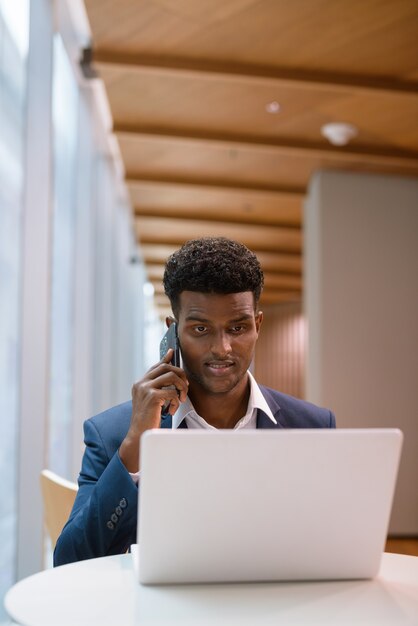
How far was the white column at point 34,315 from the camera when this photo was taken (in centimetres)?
391

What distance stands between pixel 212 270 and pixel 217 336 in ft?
0.54

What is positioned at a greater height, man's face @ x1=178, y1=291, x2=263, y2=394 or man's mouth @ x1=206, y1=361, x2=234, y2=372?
man's face @ x1=178, y1=291, x2=263, y2=394

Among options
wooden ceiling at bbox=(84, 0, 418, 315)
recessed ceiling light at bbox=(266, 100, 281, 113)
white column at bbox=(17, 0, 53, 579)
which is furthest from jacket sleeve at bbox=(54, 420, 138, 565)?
recessed ceiling light at bbox=(266, 100, 281, 113)

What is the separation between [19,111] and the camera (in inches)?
148

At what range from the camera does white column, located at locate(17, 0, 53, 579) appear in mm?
3914

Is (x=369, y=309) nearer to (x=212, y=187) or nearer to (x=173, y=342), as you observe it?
(x=212, y=187)

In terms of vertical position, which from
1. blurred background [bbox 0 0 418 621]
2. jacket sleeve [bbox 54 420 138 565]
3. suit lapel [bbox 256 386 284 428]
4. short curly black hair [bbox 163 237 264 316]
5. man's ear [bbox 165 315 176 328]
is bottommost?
jacket sleeve [bbox 54 420 138 565]

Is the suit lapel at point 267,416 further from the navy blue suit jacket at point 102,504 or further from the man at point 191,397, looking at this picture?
the navy blue suit jacket at point 102,504

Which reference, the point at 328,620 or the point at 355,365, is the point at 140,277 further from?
the point at 328,620

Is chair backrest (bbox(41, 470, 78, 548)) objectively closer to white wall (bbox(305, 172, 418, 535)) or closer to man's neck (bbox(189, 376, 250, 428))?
man's neck (bbox(189, 376, 250, 428))

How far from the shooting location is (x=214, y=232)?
10406mm

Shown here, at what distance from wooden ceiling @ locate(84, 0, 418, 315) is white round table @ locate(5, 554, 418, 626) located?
4.78 ft

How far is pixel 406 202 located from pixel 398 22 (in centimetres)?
334

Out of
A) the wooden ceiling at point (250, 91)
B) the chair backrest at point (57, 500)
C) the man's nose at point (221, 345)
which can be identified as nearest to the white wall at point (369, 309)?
the wooden ceiling at point (250, 91)
